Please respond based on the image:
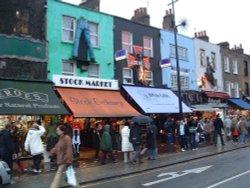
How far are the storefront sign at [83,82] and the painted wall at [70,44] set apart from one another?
64cm

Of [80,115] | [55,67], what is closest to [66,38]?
[55,67]

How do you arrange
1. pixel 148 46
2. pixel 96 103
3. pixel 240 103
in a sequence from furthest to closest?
1. pixel 240 103
2. pixel 148 46
3. pixel 96 103

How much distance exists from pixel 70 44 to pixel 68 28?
96cm

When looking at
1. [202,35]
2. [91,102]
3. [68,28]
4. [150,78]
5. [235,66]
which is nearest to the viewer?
[91,102]

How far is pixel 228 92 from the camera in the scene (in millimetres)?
35188

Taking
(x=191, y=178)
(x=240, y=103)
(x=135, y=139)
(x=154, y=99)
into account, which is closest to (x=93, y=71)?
(x=154, y=99)

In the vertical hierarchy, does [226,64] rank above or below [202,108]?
above

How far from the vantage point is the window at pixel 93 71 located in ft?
71.9

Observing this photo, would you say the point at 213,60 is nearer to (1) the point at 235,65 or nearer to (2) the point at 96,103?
(1) the point at 235,65

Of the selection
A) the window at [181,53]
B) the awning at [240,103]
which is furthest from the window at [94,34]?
the awning at [240,103]

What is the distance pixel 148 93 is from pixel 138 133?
28.7ft

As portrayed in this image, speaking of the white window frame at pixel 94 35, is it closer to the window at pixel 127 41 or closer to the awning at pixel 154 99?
the window at pixel 127 41

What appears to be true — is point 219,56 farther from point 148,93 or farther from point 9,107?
point 9,107

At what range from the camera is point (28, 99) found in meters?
17.0
